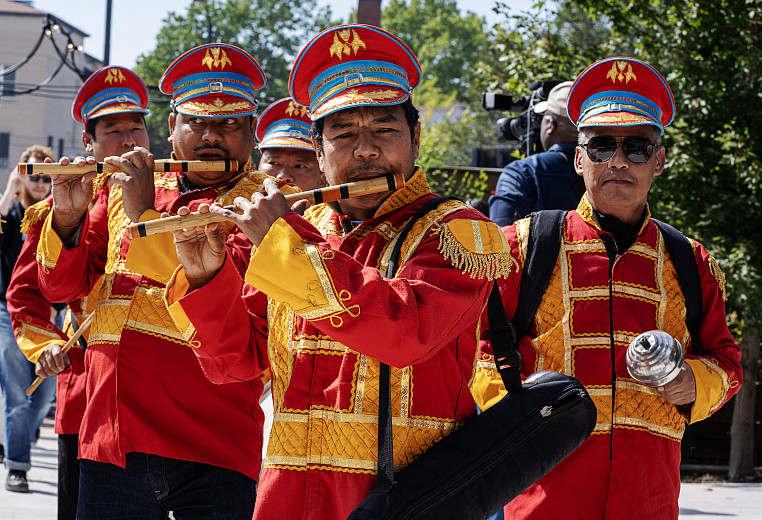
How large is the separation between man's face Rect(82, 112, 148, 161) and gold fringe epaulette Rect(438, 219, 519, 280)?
8.41 feet

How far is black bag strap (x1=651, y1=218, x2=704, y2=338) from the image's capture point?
11.1ft

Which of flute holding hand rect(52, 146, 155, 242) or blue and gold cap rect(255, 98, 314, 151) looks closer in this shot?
flute holding hand rect(52, 146, 155, 242)

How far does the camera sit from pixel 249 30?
5428 cm

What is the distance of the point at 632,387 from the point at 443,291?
1.12m

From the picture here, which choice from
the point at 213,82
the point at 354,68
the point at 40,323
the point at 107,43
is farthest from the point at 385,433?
the point at 107,43

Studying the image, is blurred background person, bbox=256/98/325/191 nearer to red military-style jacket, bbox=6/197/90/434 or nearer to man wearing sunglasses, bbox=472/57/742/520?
red military-style jacket, bbox=6/197/90/434

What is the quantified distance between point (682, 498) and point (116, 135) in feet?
19.1

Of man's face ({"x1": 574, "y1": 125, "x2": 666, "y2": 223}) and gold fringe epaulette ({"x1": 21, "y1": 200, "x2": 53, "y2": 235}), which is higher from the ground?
man's face ({"x1": 574, "y1": 125, "x2": 666, "y2": 223})

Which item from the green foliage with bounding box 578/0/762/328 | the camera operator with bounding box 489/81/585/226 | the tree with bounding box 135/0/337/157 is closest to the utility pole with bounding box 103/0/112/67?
the green foliage with bounding box 578/0/762/328

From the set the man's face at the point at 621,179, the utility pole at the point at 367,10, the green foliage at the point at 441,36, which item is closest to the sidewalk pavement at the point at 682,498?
the man's face at the point at 621,179

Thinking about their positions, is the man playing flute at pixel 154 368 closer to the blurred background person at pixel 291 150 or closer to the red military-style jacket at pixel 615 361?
the red military-style jacket at pixel 615 361

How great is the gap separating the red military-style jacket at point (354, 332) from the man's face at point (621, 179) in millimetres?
1000

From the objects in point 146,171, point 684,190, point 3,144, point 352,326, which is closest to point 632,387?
point 352,326

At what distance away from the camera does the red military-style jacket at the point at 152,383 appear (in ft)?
10.9
